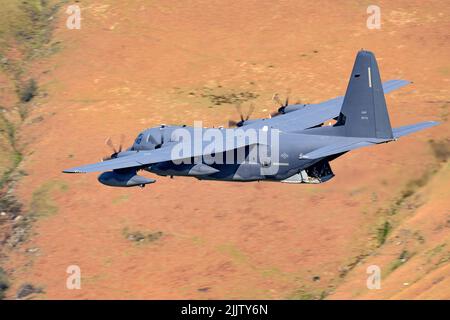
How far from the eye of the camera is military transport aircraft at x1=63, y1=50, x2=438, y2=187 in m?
57.2

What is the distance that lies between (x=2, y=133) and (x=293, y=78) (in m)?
23.8

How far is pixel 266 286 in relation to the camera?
65.9 metres

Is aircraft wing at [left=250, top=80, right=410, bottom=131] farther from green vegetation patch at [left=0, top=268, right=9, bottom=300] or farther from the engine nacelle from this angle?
green vegetation patch at [left=0, top=268, right=9, bottom=300]

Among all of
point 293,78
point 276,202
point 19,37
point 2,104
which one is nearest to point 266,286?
point 276,202

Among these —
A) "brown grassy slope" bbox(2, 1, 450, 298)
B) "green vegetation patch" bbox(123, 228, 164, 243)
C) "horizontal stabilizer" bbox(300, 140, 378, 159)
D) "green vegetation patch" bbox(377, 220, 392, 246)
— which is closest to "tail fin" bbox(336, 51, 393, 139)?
"horizontal stabilizer" bbox(300, 140, 378, 159)

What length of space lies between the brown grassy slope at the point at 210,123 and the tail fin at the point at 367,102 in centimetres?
977

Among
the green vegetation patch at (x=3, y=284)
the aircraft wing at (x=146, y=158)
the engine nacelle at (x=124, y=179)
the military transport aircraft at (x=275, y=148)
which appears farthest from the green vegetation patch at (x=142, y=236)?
the aircraft wing at (x=146, y=158)

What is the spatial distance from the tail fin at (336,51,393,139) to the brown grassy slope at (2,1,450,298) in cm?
977

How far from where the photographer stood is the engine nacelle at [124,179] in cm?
5862

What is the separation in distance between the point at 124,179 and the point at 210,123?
2230cm

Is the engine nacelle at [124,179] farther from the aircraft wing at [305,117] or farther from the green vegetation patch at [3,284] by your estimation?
the green vegetation patch at [3,284]

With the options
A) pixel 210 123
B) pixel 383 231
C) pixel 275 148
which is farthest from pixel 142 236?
pixel 275 148

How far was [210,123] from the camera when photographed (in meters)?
80.6

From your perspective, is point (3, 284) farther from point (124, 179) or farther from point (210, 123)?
point (210, 123)
